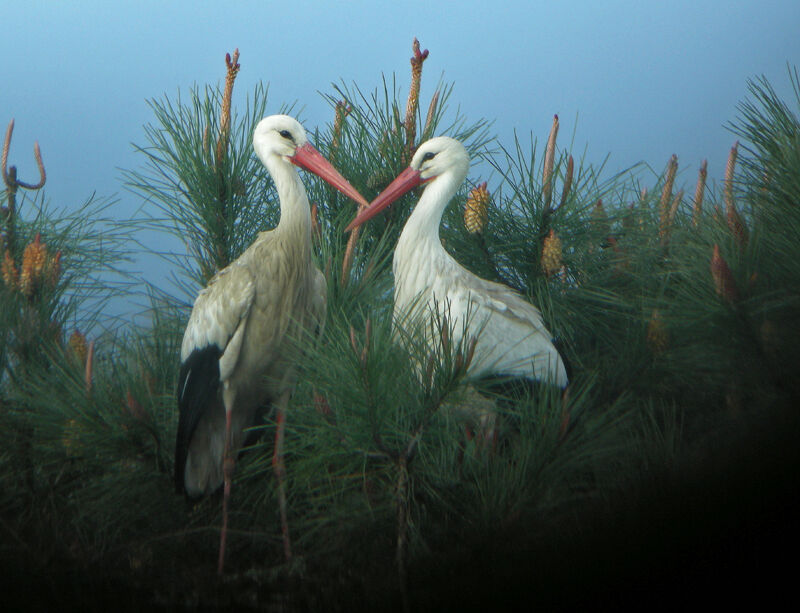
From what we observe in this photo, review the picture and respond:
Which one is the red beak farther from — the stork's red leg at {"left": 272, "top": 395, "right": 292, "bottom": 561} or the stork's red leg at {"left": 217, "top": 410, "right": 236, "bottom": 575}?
the stork's red leg at {"left": 272, "top": 395, "right": 292, "bottom": 561}

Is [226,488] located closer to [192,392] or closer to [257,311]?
[192,392]

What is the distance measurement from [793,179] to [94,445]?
0.69 m

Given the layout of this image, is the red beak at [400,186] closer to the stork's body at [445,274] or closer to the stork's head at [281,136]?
the stork's body at [445,274]

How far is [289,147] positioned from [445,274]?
0.28 m

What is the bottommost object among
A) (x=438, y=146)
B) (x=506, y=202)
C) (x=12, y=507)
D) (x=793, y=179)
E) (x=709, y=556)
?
(x=709, y=556)

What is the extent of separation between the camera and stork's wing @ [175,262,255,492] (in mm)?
1105

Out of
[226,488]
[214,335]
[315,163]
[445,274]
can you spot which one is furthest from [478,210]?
[226,488]

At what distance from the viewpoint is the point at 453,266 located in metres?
1.29

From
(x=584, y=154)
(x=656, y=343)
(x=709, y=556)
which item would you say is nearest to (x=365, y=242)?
(x=584, y=154)

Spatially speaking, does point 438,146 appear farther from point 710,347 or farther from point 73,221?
point 710,347

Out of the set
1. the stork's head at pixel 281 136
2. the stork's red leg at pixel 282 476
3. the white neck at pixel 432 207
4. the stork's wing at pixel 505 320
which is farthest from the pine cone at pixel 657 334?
the stork's head at pixel 281 136

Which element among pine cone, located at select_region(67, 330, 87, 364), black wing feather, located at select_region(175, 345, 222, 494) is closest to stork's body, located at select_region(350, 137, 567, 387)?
black wing feather, located at select_region(175, 345, 222, 494)

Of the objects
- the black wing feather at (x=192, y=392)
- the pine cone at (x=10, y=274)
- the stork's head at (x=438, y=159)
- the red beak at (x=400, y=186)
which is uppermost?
the stork's head at (x=438, y=159)

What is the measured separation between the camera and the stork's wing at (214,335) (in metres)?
1.11
